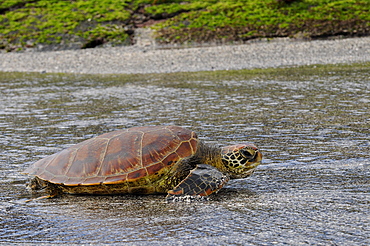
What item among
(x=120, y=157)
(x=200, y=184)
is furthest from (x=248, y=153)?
(x=120, y=157)

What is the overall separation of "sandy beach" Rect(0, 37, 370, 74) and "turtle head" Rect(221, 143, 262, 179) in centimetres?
1473

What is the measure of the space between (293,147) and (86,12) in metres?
32.8

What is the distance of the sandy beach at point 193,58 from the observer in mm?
21359

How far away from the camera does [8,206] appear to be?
569cm

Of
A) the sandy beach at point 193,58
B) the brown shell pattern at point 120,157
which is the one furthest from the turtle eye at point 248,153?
the sandy beach at point 193,58

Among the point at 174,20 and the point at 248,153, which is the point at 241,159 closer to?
the point at 248,153

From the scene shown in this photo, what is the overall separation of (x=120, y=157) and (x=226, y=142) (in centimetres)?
269

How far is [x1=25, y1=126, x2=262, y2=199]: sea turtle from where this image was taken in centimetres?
578

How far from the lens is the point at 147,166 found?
5820mm

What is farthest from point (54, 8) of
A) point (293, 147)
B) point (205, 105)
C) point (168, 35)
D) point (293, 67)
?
point (293, 147)

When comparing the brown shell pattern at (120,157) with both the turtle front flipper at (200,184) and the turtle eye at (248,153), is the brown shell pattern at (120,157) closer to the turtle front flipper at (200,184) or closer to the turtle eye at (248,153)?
the turtle front flipper at (200,184)

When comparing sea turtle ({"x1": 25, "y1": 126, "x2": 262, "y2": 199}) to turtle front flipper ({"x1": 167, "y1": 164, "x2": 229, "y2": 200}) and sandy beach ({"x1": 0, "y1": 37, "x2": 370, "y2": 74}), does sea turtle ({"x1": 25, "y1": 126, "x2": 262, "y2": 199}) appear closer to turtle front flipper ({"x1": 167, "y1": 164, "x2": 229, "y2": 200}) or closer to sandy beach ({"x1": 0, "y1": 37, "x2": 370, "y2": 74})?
turtle front flipper ({"x1": 167, "y1": 164, "x2": 229, "y2": 200})

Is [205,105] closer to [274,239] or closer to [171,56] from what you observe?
[274,239]

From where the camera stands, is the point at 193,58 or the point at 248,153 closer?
the point at 248,153
